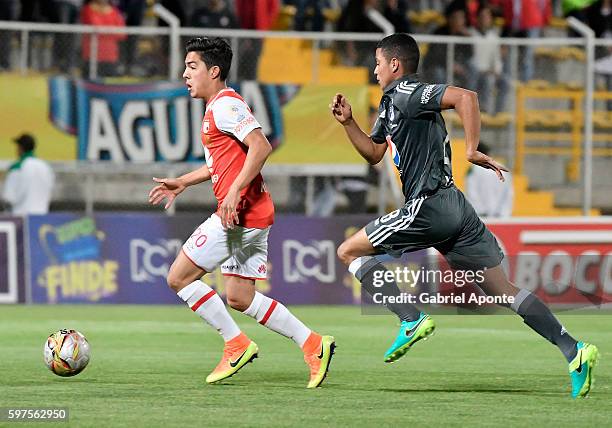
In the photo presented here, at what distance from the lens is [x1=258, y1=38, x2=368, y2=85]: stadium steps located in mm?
19281

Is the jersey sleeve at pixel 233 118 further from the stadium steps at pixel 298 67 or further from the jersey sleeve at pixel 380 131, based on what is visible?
the stadium steps at pixel 298 67

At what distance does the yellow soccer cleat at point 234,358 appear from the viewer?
9531 mm

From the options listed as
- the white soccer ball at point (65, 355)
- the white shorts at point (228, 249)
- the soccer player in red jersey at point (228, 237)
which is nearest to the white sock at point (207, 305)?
the soccer player in red jersey at point (228, 237)

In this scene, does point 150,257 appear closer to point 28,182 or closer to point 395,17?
point 28,182

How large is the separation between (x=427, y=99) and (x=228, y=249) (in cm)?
171

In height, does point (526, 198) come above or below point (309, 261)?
above

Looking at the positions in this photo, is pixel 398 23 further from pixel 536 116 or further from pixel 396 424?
pixel 396 424

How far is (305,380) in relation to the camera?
9.78 m

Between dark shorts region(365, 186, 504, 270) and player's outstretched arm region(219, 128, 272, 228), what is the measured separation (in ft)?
2.74

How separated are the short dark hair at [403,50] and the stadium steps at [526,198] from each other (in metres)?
11.1

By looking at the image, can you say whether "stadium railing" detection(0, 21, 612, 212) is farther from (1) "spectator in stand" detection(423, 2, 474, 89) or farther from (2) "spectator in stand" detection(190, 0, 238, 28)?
(2) "spectator in stand" detection(190, 0, 238, 28)

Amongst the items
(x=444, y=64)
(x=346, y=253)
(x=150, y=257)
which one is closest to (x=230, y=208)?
(x=346, y=253)

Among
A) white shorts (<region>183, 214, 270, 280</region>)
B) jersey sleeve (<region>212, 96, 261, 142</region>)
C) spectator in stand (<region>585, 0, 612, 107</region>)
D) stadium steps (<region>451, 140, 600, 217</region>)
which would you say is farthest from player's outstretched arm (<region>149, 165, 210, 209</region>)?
spectator in stand (<region>585, 0, 612, 107</region>)

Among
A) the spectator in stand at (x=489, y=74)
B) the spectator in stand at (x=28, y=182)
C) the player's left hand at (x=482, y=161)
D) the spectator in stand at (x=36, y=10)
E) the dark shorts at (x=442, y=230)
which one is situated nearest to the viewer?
the player's left hand at (x=482, y=161)
